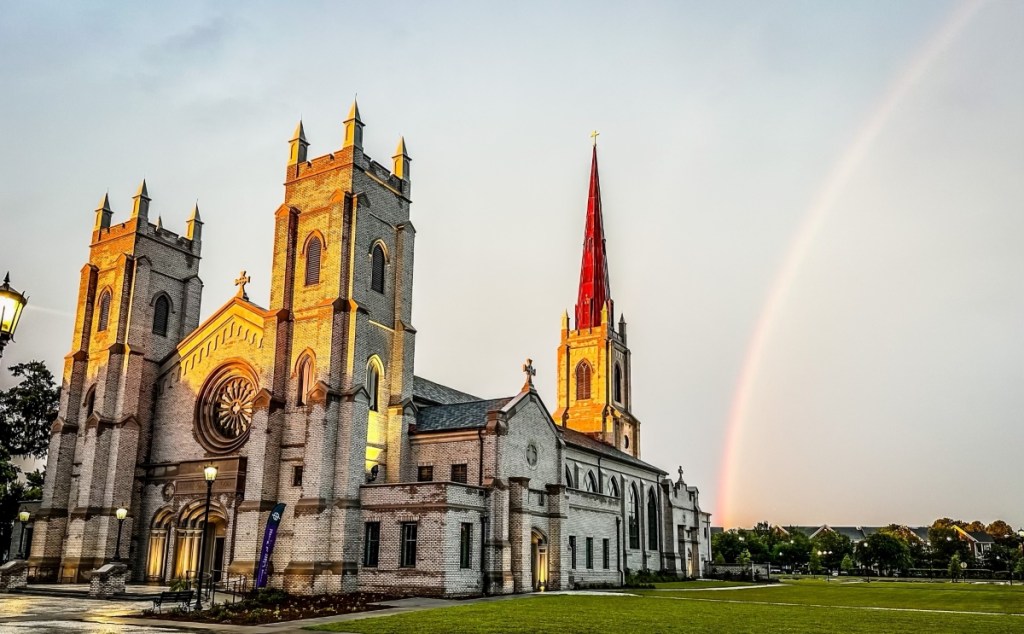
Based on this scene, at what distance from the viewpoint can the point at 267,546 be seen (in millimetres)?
33781

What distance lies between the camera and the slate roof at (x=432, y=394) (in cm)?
4239

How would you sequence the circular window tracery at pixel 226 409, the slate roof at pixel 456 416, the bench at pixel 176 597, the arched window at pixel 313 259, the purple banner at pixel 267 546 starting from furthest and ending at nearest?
the circular window tracery at pixel 226 409
the arched window at pixel 313 259
the slate roof at pixel 456 416
the purple banner at pixel 267 546
the bench at pixel 176 597

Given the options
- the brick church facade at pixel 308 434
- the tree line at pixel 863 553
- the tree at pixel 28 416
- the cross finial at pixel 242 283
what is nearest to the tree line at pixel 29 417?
the tree at pixel 28 416

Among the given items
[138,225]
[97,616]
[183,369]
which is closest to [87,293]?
[138,225]

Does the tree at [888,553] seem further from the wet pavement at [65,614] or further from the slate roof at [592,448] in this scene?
the wet pavement at [65,614]

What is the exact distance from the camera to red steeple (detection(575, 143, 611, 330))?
251 feet

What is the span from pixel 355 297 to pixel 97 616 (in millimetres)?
17194

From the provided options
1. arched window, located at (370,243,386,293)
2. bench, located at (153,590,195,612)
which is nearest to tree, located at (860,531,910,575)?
arched window, located at (370,243,386,293)

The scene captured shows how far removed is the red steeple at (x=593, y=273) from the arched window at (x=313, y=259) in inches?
1572

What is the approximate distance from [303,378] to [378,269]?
21.0ft

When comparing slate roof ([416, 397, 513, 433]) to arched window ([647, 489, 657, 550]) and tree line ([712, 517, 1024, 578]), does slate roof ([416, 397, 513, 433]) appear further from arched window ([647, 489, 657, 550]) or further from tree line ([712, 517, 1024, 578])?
tree line ([712, 517, 1024, 578])

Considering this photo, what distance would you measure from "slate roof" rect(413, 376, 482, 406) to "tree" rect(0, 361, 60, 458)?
31.1m

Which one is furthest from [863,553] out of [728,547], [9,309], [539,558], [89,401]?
[9,309]

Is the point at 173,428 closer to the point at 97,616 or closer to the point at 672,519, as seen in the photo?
the point at 97,616
